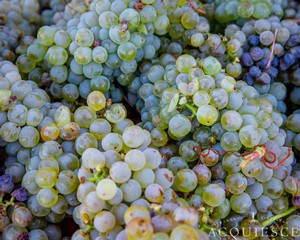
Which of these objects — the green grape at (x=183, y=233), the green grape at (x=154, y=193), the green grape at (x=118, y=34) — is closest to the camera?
the green grape at (x=183, y=233)

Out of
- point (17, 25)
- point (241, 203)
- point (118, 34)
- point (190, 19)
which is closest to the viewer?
point (241, 203)

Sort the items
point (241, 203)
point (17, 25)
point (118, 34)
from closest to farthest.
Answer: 1. point (241, 203)
2. point (118, 34)
3. point (17, 25)

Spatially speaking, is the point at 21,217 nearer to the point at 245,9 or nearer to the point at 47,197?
the point at 47,197

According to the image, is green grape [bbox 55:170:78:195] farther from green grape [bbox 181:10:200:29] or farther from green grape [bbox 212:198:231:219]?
green grape [bbox 181:10:200:29]

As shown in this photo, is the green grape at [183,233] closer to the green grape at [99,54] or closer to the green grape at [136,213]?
the green grape at [136,213]

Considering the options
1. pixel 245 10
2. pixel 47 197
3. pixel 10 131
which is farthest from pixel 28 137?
pixel 245 10

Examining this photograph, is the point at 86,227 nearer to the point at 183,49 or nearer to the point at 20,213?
the point at 20,213

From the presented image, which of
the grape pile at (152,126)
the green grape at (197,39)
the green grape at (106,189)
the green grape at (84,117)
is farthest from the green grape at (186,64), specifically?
the green grape at (106,189)
